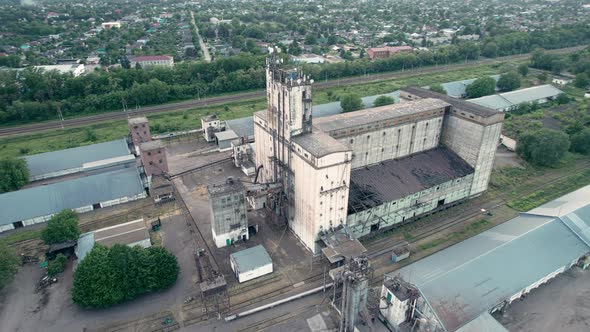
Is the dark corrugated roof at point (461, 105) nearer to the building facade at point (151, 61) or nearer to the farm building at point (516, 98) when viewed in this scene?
the farm building at point (516, 98)

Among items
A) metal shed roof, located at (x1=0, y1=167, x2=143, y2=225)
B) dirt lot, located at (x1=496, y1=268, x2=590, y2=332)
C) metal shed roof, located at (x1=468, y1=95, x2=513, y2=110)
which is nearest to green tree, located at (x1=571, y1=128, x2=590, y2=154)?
metal shed roof, located at (x1=468, y1=95, x2=513, y2=110)

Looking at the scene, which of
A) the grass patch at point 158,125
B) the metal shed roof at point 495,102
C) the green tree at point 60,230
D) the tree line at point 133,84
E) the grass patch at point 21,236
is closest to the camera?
the green tree at point 60,230

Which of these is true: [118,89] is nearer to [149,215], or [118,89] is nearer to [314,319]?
[149,215]

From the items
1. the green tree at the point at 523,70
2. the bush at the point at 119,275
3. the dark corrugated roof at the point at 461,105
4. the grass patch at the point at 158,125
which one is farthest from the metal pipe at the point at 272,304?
the green tree at the point at 523,70

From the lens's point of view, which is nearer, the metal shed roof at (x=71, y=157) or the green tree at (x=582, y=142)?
the metal shed roof at (x=71, y=157)

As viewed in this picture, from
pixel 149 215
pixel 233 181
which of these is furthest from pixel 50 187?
pixel 233 181

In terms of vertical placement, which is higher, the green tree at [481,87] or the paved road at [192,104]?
the green tree at [481,87]
